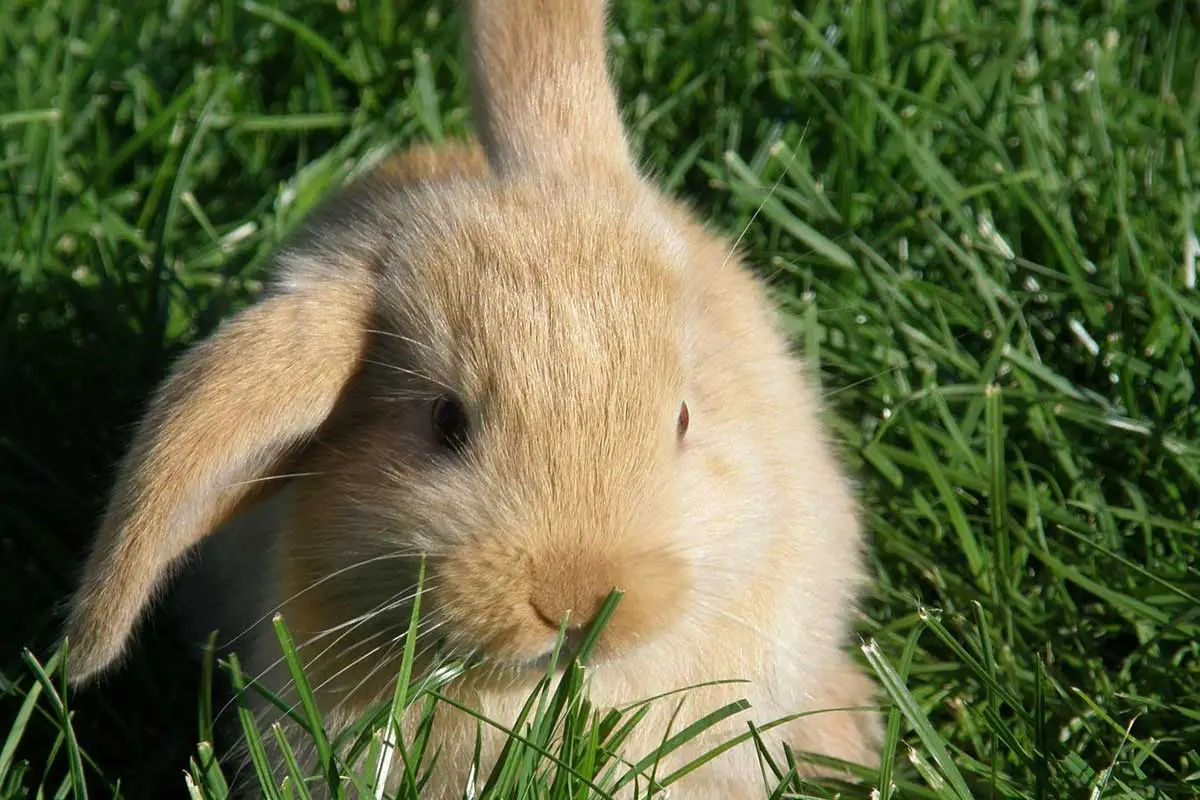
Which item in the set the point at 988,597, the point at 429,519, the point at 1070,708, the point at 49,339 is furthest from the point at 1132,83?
the point at 49,339

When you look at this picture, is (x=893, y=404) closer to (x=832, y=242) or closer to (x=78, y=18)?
(x=832, y=242)

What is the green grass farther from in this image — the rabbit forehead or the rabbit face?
the rabbit forehead

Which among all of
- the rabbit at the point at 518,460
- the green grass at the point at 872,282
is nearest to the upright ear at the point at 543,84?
the rabbit at the point at 518,460

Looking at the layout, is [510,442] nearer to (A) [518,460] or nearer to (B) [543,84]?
(A) [518,460]

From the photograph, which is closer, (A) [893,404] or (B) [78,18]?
(A) [893,404]

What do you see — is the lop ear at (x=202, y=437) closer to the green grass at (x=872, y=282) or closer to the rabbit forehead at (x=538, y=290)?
the rabbit forehead at (x=538, y=290)

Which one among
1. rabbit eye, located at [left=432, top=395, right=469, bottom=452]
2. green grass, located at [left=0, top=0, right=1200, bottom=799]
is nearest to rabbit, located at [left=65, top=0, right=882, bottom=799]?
rabbit eye, located at [left=432, top=395, right=469, bottom=452]
